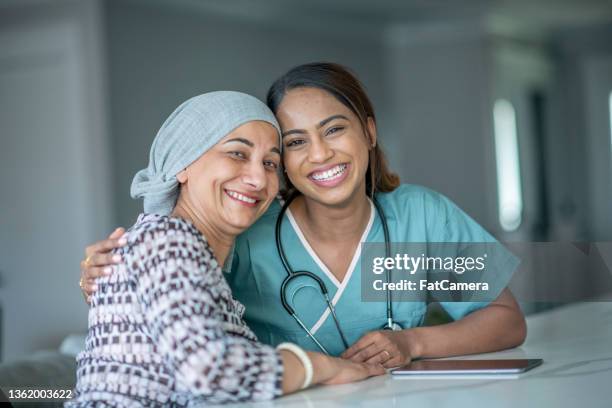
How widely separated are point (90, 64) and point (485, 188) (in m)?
3.43

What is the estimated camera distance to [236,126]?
4.36 ft

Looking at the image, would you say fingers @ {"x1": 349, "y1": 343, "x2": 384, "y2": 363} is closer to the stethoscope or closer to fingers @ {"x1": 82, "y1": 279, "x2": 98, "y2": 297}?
the stethoscope

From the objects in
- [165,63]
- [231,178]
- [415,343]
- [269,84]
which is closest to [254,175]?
[231,178]

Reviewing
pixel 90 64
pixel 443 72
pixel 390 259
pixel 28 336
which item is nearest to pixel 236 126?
pixel 390 259

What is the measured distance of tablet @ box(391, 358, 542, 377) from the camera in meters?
1.30

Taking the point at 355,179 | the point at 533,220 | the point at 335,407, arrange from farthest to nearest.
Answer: the point at 533,220
the point at 355,179
the point at 335,407

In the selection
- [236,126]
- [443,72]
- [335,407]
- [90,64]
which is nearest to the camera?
[335,407]

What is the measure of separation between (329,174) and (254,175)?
0.33m

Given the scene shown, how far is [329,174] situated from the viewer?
1667 mm

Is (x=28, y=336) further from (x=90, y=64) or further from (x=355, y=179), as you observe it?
(x=355, y=179)

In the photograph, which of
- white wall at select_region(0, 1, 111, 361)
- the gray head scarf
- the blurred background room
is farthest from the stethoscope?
white wall at select_region(0, 1, 111, 361)

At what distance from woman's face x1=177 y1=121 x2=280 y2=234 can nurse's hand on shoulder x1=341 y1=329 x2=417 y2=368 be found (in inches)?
11.9

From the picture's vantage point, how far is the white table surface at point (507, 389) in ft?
3.66

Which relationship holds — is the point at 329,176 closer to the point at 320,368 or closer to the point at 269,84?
the point at 320,368
